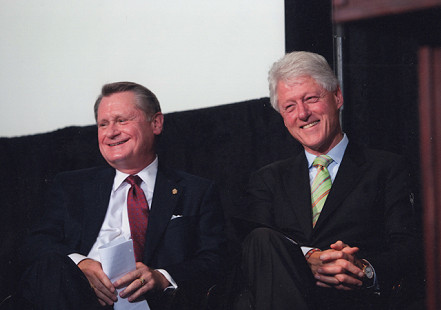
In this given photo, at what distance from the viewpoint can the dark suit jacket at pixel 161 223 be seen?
72.7 inches

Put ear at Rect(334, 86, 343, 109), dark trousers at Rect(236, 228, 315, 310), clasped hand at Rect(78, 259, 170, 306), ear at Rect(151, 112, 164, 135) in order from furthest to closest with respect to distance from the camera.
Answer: ear at Rect(151, 112, 164, 135)
ear at Rect(334, 86, 343, 109)
clasped hand at Rect(78, 259, 170, 306)
dark trousers at Rect(236, 228, 315, 310)

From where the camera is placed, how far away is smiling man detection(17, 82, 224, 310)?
1.69 metres

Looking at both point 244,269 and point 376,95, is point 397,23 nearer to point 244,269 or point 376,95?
point 244,269

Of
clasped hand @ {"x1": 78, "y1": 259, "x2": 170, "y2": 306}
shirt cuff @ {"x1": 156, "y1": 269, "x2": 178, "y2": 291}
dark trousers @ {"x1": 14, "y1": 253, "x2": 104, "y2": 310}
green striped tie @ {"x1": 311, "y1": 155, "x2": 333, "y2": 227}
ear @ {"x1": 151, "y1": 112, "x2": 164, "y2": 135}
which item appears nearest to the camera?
dark trousers @ {"x1": 14, "y1": 253, "x2": 104, "y2": 310}

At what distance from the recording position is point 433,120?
71 centimetres

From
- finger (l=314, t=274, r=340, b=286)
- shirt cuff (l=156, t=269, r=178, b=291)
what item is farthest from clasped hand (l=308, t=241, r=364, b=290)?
shirt cuff (l=156, t=269, r=178, b=291)

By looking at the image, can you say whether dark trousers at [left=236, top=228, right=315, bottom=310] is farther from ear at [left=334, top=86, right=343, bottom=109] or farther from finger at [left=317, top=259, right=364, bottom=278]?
ear at [left=334, top=86, right=343, bottom=109]

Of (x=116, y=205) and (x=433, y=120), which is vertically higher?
(x=433, y=120)

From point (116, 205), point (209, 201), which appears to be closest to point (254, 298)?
point (209, 201)

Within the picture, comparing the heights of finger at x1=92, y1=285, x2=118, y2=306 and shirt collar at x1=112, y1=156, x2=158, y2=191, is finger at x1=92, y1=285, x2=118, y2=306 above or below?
below

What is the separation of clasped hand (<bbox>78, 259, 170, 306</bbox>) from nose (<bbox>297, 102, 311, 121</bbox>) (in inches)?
31.3

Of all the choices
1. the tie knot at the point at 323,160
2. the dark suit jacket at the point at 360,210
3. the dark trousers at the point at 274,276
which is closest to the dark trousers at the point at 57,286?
the dark trousers at the point at 274,276

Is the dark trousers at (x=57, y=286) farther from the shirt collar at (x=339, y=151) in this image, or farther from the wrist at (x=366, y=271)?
the shirt collar at (x=339, y=151)

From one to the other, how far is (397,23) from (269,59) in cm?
173
